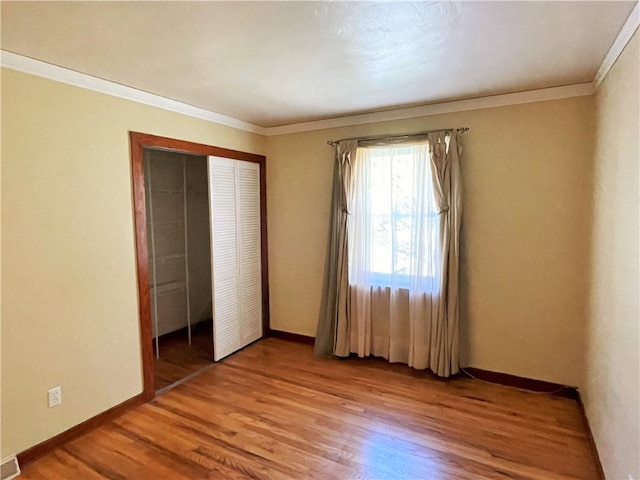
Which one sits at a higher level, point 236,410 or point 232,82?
point 232,82

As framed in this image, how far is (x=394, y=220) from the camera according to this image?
3316 millimetres

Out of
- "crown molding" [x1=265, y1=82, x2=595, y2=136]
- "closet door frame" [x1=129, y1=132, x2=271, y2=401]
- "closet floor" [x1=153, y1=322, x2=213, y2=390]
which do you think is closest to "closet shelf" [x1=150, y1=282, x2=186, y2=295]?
"closet floor" [x1=153, y1=322, x2=213, y2=390]

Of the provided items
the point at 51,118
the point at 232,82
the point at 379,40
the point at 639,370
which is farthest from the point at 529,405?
the point at 51,118

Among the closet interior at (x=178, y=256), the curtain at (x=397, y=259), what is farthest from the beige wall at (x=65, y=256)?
the curtain at (x=397, y=259)

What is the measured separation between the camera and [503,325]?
3020 millimetres

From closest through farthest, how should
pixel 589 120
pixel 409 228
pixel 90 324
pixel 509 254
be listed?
pixel 90 324 → pixel 589 120 → pixel 509 254 → pixel 409 228

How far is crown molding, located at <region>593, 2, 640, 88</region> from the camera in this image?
162 centimetres

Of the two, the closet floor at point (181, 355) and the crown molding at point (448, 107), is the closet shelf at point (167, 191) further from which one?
the closet floor at point (181, 355)

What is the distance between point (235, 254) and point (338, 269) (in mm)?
1080

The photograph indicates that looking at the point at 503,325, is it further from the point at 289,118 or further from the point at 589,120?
the point at 289,118

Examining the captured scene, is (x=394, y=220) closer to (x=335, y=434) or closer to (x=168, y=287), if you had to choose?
(x=335, y=434)

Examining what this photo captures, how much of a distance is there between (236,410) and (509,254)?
8.15 ft

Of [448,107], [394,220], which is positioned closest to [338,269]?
[394,220]

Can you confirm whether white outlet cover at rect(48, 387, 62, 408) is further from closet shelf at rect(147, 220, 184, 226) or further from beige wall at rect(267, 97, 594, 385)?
beige wall at rect(267, 97, 594, 385)
